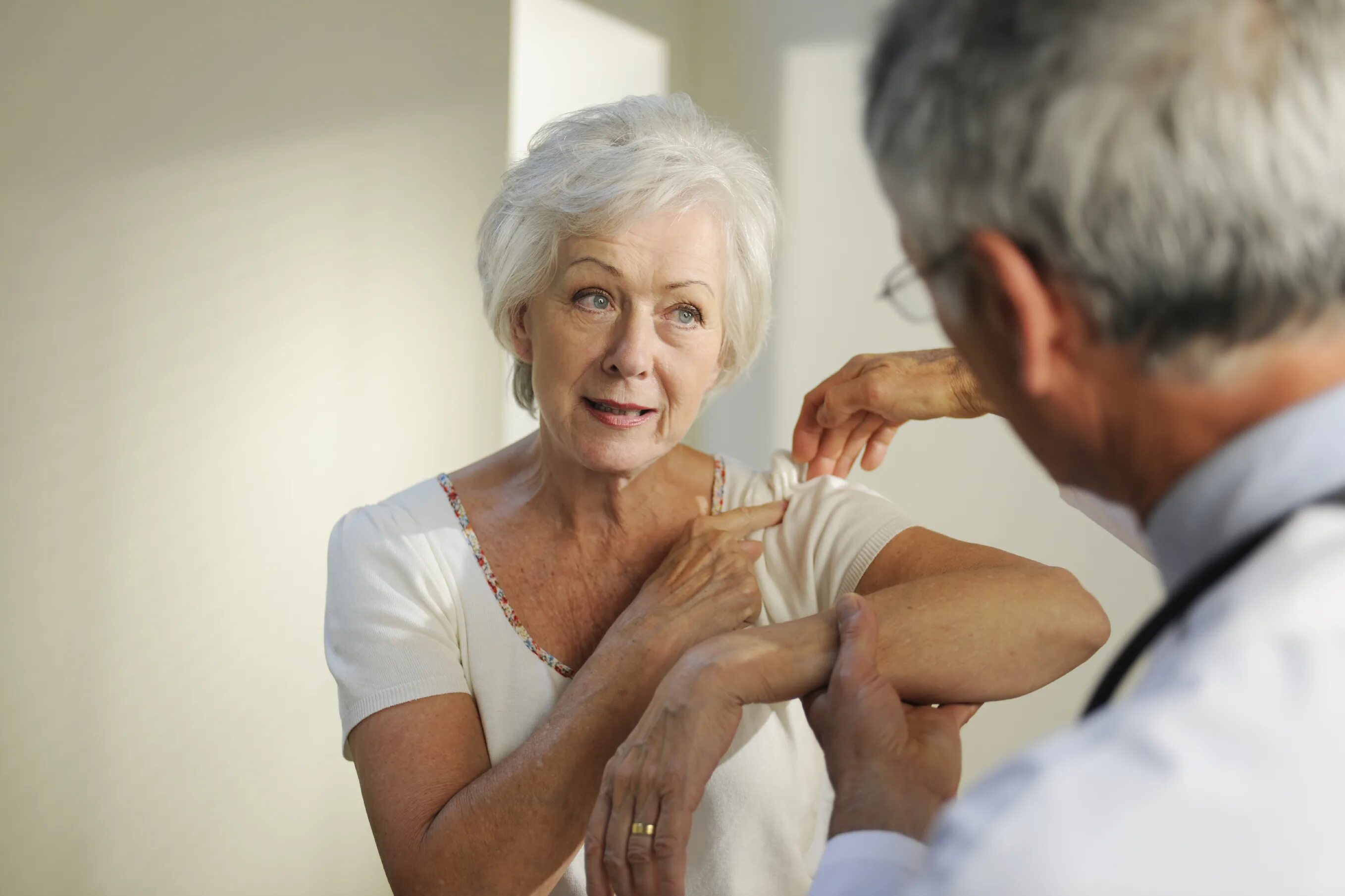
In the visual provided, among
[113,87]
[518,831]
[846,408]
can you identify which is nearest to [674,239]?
[846,408]

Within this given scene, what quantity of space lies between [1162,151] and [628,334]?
1.00 m

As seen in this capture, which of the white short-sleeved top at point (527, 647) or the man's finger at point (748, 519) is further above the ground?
the man's finger at point (748, 519)

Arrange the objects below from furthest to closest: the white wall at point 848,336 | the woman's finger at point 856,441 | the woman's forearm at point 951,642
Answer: the white wall at point 848,336 → the woman's finger at point 856,441 → the woman's forearm at point 951,642

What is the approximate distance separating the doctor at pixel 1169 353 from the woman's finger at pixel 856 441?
101cm

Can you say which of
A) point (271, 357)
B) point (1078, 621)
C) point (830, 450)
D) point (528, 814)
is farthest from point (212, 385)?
point (1078, 621)

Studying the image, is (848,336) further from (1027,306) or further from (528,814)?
(1027,306)

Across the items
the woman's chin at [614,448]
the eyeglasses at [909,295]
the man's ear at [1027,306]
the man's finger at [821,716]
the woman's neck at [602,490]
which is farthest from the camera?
the woman's neck at [602,490]

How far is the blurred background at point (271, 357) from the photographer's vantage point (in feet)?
8.07

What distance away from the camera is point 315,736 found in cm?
296

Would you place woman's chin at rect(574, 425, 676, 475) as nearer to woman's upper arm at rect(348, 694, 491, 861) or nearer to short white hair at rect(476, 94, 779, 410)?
short white hair at rect(476, 94, 779, 410)

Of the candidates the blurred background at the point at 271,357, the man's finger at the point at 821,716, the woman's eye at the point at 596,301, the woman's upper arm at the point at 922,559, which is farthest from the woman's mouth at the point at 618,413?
the blurred background at the point at 271,357

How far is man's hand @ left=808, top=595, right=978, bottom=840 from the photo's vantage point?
94 centimetres

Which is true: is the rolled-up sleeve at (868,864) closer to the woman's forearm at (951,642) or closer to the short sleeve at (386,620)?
the woman's forearm at (951,642)

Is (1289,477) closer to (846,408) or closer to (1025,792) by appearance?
(1025,792)
